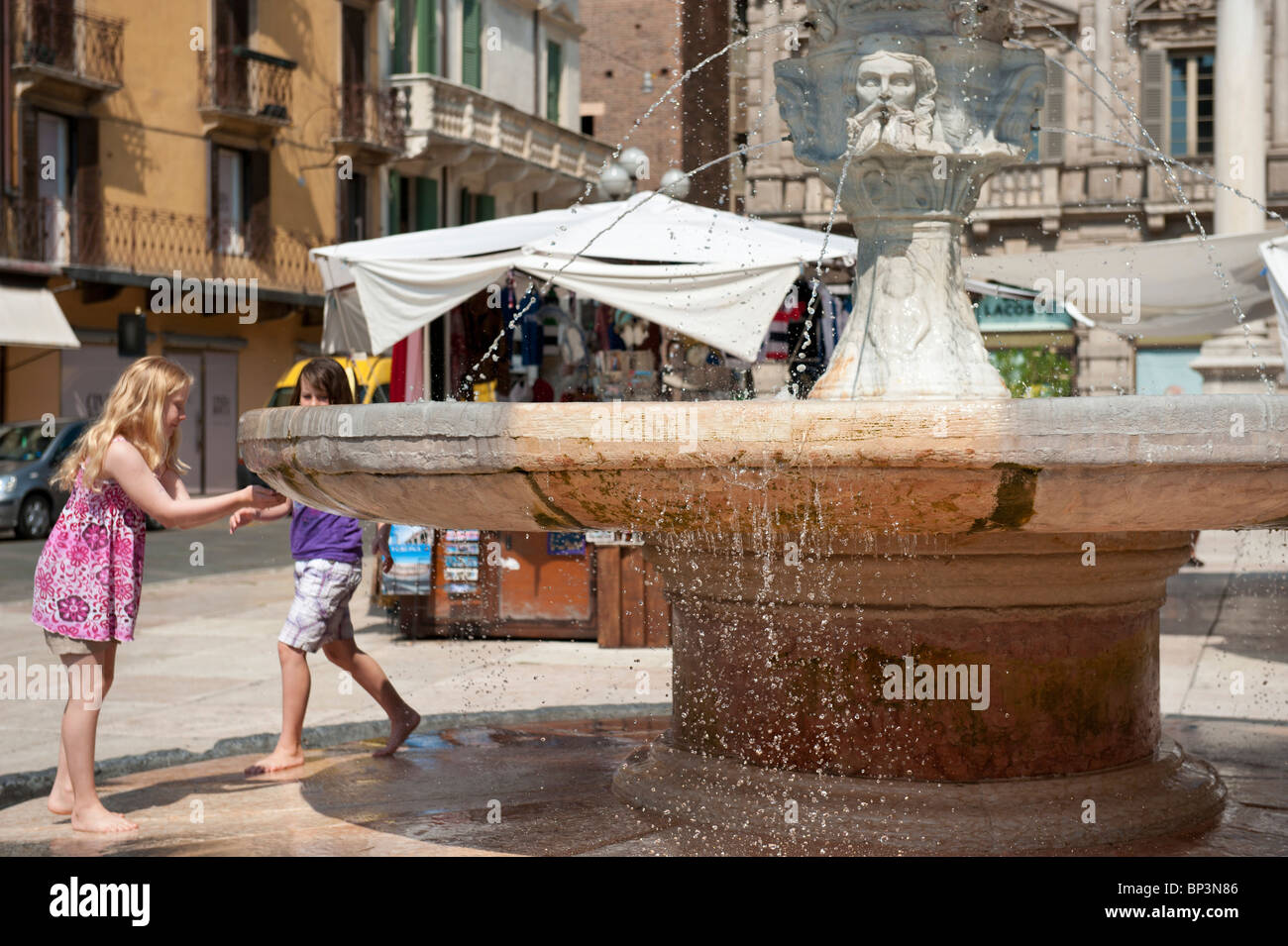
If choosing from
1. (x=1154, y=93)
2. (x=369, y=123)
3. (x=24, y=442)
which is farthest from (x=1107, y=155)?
(x=24, y=442)

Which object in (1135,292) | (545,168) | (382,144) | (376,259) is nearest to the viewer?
(376,259)

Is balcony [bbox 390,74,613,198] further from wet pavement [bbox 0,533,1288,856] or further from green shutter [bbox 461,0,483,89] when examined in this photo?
wet pavement [bbox 0,533,1288,856]

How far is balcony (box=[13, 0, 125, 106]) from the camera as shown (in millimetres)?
23688

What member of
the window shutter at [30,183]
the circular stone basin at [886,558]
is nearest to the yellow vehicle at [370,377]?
the window shutter at [30,183]

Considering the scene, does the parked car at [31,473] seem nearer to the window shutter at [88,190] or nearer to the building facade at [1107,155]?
the window shutter at [88,190]

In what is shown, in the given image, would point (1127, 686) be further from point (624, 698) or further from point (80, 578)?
point (624, 698)

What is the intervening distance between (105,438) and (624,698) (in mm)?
3434

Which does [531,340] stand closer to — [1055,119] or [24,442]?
[24,442]

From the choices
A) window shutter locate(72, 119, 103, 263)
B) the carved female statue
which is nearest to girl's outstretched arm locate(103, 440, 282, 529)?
the carved female statue

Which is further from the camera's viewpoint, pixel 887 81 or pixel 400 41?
Answer: pixel 400 41

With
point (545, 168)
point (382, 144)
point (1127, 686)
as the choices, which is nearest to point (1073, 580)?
point (1127, 686)

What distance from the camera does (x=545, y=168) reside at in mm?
36500

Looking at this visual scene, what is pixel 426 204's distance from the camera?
112 feet

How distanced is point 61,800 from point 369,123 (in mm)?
28394
